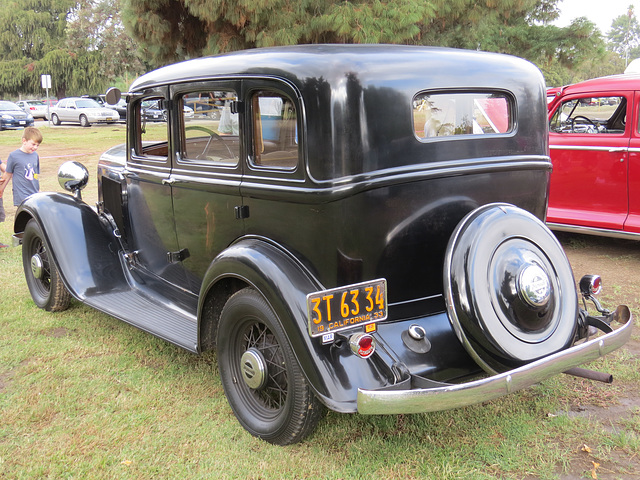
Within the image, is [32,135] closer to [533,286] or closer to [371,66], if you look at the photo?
[371,66]

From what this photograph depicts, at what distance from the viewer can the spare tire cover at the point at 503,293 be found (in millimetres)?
2520

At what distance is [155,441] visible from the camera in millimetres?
2873

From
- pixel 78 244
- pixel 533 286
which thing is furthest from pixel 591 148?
pixel 78 244

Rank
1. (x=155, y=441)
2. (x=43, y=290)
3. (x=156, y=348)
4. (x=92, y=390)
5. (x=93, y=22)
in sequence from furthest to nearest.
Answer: (x=93, y=22)
(x=43, y=290)
(x=156, y=348)
(x=92, y=390)
(x=155, y=441)

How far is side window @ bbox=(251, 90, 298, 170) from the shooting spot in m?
2.79

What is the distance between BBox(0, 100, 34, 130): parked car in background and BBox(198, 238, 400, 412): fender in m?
25.7

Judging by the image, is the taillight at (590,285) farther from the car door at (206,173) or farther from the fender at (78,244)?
the fender at (78,244)

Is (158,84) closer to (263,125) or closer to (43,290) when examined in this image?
(263,125)

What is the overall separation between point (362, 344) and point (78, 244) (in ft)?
8.59

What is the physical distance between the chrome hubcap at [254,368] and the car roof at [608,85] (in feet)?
16.1

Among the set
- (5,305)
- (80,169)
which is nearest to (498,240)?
(80,169)

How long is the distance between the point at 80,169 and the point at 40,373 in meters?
1.93

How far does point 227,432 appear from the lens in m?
2.94

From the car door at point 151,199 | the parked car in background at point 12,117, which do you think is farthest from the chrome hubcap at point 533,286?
the parked car in background at point 12,117
